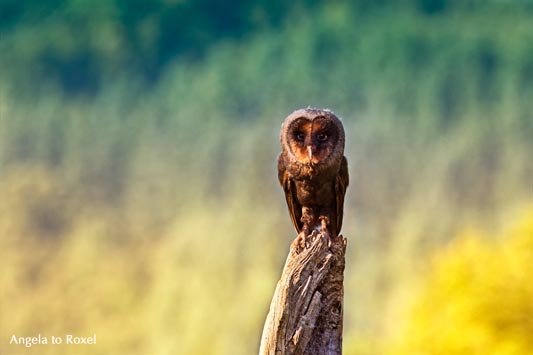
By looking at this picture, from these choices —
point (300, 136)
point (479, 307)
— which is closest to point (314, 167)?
point (300, 136)

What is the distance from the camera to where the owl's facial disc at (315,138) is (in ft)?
20.1

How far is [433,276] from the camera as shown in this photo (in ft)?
42.6

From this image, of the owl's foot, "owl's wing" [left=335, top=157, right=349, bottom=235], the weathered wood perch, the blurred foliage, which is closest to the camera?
the weathered wood perch

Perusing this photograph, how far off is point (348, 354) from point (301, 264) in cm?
817

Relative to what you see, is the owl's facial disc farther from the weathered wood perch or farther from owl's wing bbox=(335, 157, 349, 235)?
the weathered wood perch

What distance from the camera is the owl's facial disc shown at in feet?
20.1

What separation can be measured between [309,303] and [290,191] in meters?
1.56

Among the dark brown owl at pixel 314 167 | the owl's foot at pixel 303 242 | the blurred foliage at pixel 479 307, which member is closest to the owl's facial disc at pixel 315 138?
the dark brown owl at pixel 314 167

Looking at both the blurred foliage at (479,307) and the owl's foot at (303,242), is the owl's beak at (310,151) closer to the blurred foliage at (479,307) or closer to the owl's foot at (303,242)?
the owl's foot at (303,242)

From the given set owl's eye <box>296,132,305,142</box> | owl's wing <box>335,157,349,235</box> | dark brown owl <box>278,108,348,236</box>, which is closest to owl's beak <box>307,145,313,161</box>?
dark brown owl <box>278,108,348,236</box>

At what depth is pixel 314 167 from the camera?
6168mm

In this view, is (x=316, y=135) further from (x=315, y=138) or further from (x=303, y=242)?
(x=303, y=242)

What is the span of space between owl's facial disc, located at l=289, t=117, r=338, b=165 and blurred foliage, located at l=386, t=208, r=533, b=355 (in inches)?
235

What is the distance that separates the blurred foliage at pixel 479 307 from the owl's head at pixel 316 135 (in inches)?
235
